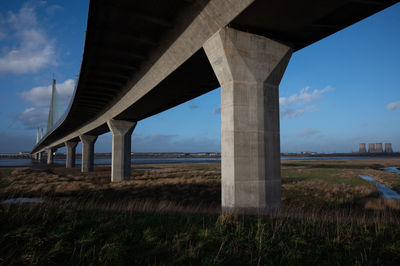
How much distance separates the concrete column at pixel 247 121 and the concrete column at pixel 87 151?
44458 millimetres

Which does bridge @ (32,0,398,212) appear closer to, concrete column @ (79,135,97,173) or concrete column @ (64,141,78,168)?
concrete column @ (79,135,97,173)

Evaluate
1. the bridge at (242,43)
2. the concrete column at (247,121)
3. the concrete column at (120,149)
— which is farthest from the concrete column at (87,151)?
the concrete column at (247,121)

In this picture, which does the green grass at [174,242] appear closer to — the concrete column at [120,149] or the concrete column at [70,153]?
the concrete column at [120,149]

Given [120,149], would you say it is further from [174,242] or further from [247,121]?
[174,242]

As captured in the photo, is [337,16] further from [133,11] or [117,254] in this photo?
[117,254]

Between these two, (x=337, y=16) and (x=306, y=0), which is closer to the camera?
(x=306, y=0)

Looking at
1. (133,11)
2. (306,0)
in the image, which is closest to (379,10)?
(306,0)

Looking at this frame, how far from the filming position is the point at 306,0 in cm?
740

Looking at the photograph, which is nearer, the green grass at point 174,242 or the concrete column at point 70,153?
the green grass at point 174,242

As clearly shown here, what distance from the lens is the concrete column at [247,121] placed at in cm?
916

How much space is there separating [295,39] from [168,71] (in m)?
6.68

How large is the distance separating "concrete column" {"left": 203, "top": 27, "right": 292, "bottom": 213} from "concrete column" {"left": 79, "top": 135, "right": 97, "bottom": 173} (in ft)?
146

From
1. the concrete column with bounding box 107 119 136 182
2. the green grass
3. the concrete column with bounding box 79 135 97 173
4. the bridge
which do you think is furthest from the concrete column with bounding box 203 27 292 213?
the concrete column with bounding box 79 135 97 173

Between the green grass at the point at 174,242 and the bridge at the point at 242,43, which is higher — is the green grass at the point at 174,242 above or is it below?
below
